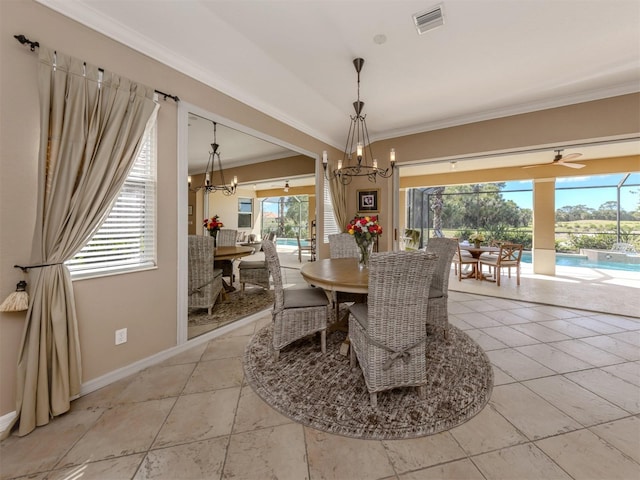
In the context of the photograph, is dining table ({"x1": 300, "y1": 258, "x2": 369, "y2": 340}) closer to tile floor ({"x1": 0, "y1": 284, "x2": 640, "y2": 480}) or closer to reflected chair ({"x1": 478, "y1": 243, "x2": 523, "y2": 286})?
tile floor ({"x1": 0, "y1": 284, "x2": 640, "y2": 480})

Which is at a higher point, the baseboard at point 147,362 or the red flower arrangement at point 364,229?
the red flower arrangement at point 364,229

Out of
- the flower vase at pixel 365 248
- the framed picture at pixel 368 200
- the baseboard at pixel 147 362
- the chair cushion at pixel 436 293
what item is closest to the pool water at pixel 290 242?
the framed picture at pixel 368 200

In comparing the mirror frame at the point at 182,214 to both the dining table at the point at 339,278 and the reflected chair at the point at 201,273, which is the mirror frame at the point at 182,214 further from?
the dining table at the point at 339,278

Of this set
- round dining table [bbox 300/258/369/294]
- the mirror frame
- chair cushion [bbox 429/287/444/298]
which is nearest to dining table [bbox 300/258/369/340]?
round dining table [bbox 300/258/369/294]

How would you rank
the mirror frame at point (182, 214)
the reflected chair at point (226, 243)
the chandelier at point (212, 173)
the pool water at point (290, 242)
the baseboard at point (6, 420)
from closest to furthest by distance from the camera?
the baseboard at point (6, 420), the mirror frame at point (182, 214), the chandelier at point (212, 173), the reflected chair at point (226, 243), the pool water at point (290, 242)

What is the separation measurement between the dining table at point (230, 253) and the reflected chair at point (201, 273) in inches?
9.9

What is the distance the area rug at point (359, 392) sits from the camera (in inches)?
62.6

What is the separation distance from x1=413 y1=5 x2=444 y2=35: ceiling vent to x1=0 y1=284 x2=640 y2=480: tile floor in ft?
9.59

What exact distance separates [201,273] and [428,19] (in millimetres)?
3374

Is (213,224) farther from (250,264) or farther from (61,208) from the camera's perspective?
(61,208)

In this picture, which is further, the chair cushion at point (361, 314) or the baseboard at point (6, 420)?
the chair cushion at point (361, 314)

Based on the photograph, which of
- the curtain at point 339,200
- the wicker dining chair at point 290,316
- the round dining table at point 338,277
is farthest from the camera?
the curtain at point 339,200

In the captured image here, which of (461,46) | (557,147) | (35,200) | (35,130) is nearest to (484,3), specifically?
(461,46)

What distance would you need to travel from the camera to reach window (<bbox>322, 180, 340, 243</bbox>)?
15.6 ft
